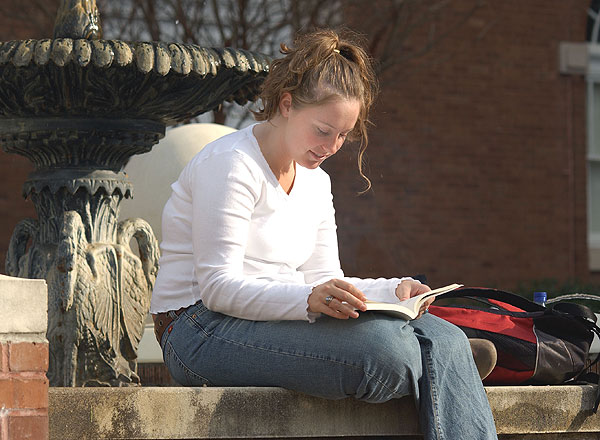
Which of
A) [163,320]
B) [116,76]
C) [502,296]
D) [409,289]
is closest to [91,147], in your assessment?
[116,76]

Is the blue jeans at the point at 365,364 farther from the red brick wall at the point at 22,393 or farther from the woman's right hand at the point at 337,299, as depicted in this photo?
the red brick wall at the point at 22,393

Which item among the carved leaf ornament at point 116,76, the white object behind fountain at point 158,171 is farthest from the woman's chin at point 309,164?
the white object behind fountain at point 158,171

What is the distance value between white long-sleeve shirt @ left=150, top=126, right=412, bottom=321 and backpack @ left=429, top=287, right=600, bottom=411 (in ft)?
0.98

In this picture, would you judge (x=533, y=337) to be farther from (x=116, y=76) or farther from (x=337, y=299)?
(x=116, y=76)

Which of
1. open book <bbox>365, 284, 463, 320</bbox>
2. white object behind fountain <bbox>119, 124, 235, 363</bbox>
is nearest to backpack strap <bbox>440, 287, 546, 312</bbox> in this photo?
open book <bbox>365, 284, 463, 320</bbox>

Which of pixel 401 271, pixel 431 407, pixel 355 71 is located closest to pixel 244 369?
pixel 431 407

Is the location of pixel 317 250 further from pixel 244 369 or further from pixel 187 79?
pixel 187 79

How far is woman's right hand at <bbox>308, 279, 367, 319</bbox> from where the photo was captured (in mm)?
2605

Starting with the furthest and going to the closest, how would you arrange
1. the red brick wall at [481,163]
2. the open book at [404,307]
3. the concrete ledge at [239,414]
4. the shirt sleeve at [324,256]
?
the red brick wall at [481,163] → the shirt sleeve at [324,256] → the open book at [404,307] → the concrete ledge at [239,414]

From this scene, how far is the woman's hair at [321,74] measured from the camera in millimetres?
2910

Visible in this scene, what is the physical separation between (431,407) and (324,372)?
0.29m

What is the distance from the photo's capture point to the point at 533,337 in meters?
3.10

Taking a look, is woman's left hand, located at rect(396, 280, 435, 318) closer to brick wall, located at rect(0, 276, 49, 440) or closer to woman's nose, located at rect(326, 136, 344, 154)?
woman's nose, located at rect(326, 136, 344, 154)

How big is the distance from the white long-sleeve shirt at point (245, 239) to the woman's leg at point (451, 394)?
326 mm
